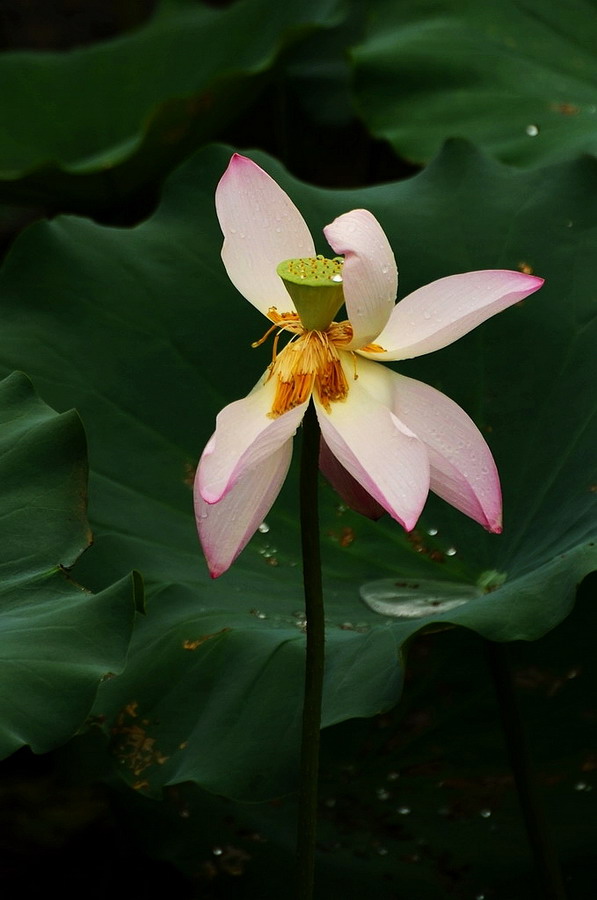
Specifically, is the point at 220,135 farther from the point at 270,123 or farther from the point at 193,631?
the point at 193,631

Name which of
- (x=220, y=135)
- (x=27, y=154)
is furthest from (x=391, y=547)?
(x=27, y=154)

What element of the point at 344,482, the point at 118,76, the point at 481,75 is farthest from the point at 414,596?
the point at 118,76

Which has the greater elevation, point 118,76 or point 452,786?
point 118,76

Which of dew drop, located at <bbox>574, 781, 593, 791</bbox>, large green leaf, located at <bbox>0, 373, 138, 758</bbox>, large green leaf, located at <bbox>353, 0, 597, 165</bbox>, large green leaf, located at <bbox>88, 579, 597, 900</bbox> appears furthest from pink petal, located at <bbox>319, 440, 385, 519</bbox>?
large green leaf, located at <bbox>353, 0, 597, 165</bbox>

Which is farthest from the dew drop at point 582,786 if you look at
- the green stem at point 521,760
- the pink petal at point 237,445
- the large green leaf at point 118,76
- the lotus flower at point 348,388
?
the large green leaf at point 118,76

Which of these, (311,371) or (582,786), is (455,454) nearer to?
(311,371)

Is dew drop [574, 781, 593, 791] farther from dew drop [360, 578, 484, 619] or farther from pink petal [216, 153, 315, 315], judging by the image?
pink petal [216, 153, 315, 315]
